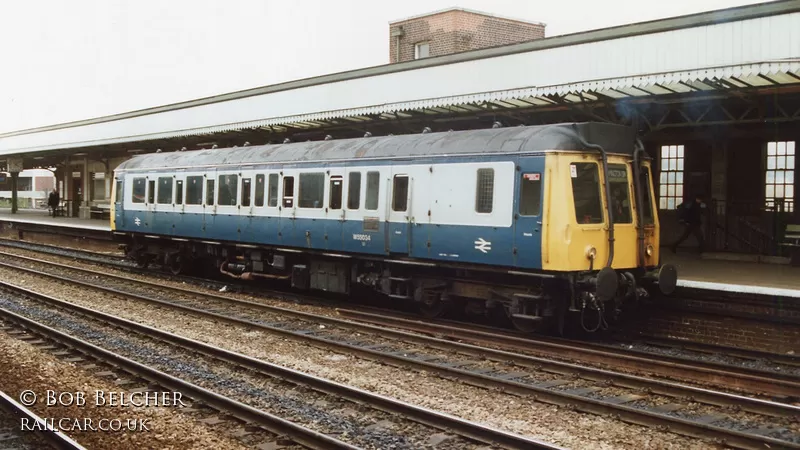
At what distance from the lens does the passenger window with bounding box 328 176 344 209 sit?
14.1 m

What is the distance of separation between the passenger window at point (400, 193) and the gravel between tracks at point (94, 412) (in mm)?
5639

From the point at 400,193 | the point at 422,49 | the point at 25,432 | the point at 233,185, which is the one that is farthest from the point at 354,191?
the point at 422,49

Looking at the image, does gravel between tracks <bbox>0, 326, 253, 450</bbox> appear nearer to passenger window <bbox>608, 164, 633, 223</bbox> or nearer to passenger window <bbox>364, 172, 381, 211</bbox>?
passenger window <bbox>364, 172, 381, 211</bbox>

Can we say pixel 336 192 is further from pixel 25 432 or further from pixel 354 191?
pixel 25 432

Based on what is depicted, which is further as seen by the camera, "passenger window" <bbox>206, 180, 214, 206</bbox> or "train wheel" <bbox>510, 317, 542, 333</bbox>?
"passenger window" <bbox>206, 180, 214, 206</bbox>

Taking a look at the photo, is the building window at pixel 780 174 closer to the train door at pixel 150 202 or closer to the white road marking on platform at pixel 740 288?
the white road marking on platform at pixel 740 288

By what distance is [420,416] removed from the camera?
24.8 ft

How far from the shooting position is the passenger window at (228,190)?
54.9 ft

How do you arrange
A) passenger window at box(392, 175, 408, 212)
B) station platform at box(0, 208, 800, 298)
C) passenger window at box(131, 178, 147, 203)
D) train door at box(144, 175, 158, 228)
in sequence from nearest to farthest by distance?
1. station platform at box(0, 208, 800, 298)
2. passenger window at box(392, 175, 408, 212)
3. train door at box(144, 175, 158, 228)
4. passenger window at box(131, 178, 147, 203)

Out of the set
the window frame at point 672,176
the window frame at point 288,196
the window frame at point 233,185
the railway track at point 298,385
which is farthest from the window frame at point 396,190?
the window frame at point 672,176

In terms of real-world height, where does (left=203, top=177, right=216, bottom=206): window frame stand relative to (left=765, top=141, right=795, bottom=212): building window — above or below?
below

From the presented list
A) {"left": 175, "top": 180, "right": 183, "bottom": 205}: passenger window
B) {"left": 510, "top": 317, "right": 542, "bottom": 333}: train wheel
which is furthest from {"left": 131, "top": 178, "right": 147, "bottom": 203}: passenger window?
{"left": 510, "top": 317, "right": 542, "bottom": 333}: train wheel

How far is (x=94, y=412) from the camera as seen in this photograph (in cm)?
785

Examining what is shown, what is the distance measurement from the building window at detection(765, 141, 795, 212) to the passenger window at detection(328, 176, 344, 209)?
400 inches
